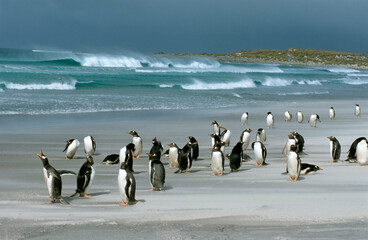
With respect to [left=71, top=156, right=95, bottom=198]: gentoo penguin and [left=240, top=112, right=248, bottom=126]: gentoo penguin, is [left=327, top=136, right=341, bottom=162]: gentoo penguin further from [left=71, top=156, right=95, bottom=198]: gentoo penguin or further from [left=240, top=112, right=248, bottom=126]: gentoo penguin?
[left=240, top=112, right=248, bottom=126]: gentoo penguin

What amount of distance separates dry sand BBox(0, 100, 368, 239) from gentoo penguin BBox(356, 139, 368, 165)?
0.13 m

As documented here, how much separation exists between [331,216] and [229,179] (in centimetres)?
214

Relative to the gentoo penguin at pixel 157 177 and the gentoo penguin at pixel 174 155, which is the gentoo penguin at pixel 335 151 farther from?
the gentoo penguin at pixel 157 177

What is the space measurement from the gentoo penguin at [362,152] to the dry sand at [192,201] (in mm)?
127

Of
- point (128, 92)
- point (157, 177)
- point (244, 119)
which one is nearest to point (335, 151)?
point (157, 177)

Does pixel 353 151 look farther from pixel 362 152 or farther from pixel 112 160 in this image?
pixel 112 160

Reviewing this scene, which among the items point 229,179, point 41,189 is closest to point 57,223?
point 41,189

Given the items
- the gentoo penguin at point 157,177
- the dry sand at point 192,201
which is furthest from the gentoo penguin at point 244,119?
the gentoo penguin at point 157,177

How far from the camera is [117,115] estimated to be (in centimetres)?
1533

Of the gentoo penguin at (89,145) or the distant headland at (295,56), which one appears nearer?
the gentoo penguin at (89,145)

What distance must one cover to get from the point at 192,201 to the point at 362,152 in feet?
11.0

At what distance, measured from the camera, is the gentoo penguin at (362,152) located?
25.9 ft

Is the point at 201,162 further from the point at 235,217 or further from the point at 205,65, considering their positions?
the point at 205,65

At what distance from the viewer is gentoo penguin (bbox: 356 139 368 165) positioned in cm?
789
